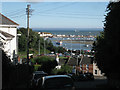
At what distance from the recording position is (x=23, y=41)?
296ft

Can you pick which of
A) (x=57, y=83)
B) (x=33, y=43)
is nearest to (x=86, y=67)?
(x=33, y=43)

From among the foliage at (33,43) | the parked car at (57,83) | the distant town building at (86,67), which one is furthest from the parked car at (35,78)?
the foliage at (33,43)

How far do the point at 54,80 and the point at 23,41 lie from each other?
81955mm

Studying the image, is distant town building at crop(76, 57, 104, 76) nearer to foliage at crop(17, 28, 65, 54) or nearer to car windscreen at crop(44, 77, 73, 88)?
foliage at crop(17, 28, 65, 54)

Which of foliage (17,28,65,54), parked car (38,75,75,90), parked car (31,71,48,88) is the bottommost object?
parked car (31,71,48,88)

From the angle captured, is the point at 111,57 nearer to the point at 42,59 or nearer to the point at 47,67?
the point at 47,67

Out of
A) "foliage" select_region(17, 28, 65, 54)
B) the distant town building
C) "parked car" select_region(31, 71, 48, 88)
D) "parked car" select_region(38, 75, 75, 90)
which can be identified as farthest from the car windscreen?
"foliage" select_region(17, 28, 65, 54)

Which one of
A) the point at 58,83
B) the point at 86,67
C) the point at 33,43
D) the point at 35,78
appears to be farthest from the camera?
the point at 33,43

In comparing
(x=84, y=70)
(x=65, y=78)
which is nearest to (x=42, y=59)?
(x=84, y=70)

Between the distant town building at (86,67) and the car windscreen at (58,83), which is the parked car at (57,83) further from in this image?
the distant town building at (86,67)

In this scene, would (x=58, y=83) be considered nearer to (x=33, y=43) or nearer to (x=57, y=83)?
(x=57, y=83)

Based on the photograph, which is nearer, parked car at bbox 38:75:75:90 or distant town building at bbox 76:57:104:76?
parked car at bbox 38:75:75:90

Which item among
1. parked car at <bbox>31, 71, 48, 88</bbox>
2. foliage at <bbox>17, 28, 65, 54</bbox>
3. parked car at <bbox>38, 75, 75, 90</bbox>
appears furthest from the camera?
foliage at <bbox>17, 28, 65, 54</bbox>

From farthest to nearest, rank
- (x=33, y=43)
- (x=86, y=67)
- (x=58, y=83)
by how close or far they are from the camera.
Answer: (x=33, y=43)
(x=86, y=67)
(x=58, y=83)
